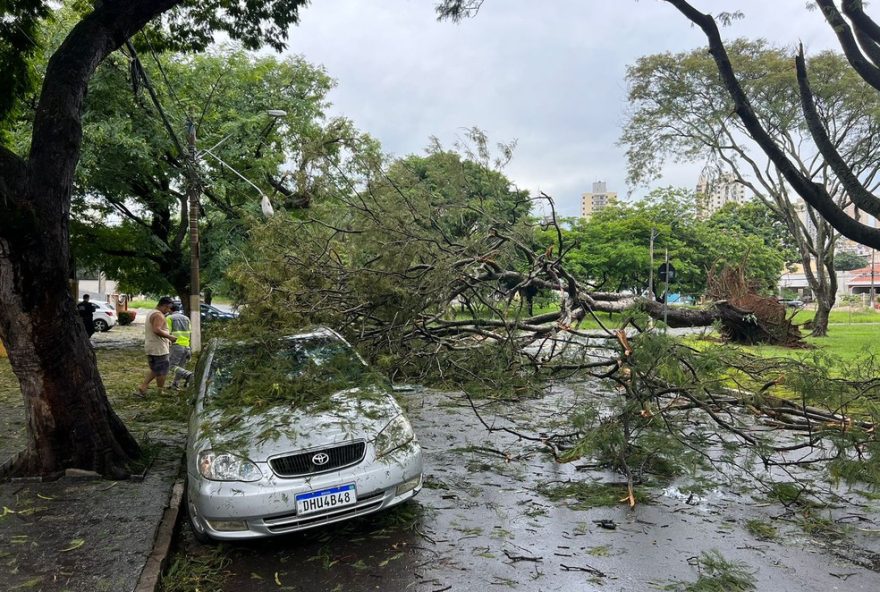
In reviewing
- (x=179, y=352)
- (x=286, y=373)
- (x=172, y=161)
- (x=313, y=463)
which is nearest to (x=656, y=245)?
(x=172, y=161)

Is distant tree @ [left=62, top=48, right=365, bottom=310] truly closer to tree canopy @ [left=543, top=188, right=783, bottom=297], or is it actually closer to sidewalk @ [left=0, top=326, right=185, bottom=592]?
sidewalk @ [left=0, top=326, right=185, bottom=592]

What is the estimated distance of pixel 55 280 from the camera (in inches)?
199

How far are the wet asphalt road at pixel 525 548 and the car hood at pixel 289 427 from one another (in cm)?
72

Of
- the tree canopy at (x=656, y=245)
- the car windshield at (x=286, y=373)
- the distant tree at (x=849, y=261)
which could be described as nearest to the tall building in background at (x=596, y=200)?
the tree canopy at (x=656, y=245)

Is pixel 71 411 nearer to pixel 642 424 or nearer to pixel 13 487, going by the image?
pixel 13 487

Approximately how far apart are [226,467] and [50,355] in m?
2.41

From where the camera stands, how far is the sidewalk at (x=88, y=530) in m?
3.55

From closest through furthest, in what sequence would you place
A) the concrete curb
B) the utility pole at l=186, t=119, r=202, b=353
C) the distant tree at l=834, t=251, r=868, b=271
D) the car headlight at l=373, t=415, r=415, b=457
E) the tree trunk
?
the concrete curb
the car headlight at l=373, t=415, r=415, b=457
the tree trunk
the utility pole at l=186, t=119, r=202, b=353
the distant tree at l=834, t=251, r=868, b=271

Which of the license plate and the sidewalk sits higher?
the license plate

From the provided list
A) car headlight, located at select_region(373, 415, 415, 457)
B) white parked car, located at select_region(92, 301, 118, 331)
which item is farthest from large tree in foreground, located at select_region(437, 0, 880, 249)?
white parked car, located at select_region(92, 301, 118, 331)

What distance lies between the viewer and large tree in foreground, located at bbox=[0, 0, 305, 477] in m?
4.89

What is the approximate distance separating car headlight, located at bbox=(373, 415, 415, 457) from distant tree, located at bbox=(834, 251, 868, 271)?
86863 millimetres

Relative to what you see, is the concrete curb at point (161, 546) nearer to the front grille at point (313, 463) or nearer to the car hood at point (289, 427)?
the car hood at point (289, 427)

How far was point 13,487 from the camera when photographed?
5043 millimetres
